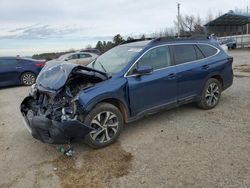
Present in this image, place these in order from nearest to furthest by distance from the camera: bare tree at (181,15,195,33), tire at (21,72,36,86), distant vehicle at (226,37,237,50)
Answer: tire at (21,72,36,86)
distant vehicle at (226,37,237,50)
bare tree at (181,15,195,33)

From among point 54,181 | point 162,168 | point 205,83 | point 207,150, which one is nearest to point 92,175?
point 54,181

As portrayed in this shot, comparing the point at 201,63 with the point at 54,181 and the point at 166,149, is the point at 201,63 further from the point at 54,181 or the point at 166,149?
the point at 54,181

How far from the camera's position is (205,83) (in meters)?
6.23

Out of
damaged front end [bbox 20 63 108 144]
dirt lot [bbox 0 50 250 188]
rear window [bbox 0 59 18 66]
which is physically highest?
rear window [bbox 0 59 18 66]

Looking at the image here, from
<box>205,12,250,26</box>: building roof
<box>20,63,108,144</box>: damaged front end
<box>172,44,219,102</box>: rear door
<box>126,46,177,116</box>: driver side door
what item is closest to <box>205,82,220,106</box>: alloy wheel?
<box>172,44,219,102</box>: rear door

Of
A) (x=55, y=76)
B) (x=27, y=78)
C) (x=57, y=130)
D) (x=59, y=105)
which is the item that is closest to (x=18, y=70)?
(x=27, y=78)

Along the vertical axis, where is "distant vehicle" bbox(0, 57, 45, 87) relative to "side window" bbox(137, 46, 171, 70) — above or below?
below

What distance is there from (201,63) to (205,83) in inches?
17.9

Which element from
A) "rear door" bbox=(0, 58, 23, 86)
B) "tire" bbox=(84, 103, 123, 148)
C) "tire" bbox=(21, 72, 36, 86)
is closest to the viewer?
"tire" bbox=(84, 103, 123, 148)

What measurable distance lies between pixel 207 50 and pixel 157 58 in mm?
1576

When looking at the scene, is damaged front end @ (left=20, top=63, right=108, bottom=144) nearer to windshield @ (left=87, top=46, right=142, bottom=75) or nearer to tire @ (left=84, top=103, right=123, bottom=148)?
tire @ (left=84, top=103, right=123, bottom=148)

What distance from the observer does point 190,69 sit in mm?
5867

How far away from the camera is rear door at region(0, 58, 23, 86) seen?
39.4ft

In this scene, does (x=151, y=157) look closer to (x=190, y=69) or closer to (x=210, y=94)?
(x=190, y=69)
